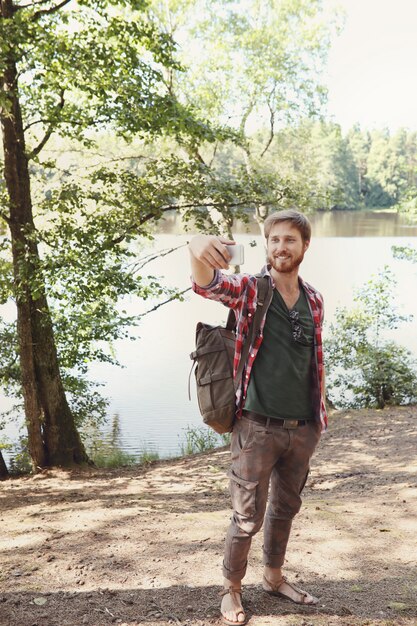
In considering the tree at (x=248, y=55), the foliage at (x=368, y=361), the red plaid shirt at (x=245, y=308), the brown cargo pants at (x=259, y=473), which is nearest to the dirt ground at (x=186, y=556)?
the brown cargo pants at (x=259, y=473)

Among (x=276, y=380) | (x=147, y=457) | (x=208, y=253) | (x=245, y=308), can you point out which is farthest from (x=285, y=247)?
(x=147, y=457)

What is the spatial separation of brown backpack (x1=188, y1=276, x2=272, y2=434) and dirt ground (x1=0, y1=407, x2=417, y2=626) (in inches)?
41.6

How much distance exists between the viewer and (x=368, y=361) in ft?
37.0

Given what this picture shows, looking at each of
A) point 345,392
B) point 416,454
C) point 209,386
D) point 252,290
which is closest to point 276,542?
point 209,386

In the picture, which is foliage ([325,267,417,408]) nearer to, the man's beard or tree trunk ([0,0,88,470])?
tree trunk ([0,0,88,470])

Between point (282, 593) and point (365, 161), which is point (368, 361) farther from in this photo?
point (365, 161)

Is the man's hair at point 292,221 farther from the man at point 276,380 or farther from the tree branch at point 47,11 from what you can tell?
the tree branch at point 47,11

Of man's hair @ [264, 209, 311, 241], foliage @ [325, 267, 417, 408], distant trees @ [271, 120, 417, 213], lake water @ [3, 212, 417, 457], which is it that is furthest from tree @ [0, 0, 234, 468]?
distant trees @ [271, 120, 417, 213]

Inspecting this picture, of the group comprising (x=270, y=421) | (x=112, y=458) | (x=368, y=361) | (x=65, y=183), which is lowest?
(x=112, y=458)

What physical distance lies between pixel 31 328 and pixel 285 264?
5829 mm

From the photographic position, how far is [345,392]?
1248 centimetres

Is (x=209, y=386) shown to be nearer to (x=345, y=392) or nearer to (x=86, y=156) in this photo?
(x=86, y=156)

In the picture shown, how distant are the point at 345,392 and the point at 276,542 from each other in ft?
32.3

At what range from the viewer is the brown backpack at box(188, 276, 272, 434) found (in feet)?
8.53
